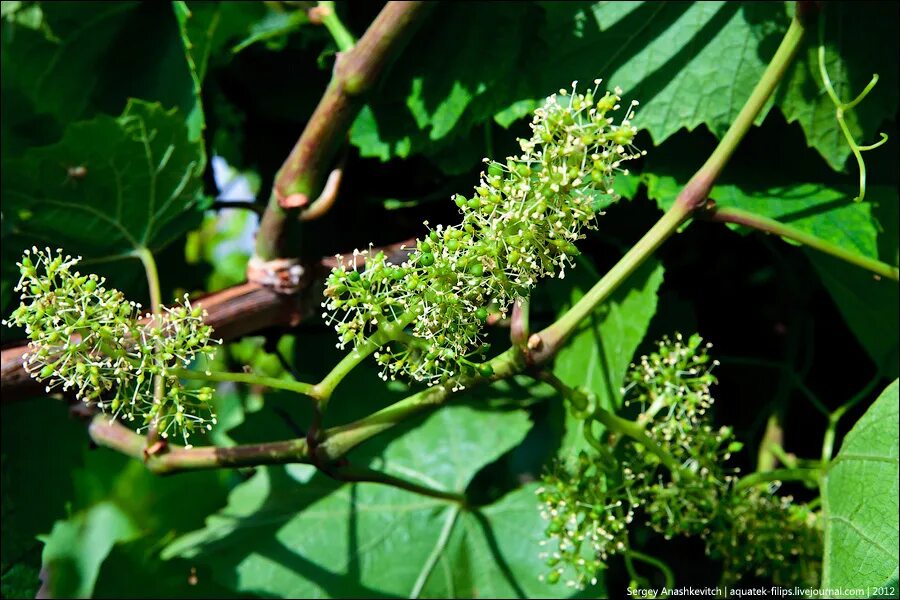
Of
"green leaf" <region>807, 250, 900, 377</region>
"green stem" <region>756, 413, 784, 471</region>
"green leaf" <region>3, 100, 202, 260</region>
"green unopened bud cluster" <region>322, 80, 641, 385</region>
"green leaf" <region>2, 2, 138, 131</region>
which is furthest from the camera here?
"green leaf" <region>2, 2, 138, 131</region>

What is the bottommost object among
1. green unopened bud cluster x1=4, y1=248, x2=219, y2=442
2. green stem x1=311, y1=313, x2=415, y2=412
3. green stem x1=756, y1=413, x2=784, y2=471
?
green stem x1=756, y1=413, x2=784, y2=471

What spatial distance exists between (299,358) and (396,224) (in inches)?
12.3

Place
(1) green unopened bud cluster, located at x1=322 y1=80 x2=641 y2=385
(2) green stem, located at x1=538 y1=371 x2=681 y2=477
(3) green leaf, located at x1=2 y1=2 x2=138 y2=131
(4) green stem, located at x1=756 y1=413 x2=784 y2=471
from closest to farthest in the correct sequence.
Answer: (1) green unopened bud cluster, located at x1=322 y1=80 x2=641 y2=385
(2) green stem, located at x1=538 y1=371 x2=681 y2=477
(4) green stem, located at x1=756 y1=413 x2=784 y2=471
(3) green leaf, located at x1=2 y1=2 x2=138 y2=131

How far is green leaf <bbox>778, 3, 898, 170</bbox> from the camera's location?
1.34m

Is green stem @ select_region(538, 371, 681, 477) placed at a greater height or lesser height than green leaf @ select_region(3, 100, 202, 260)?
lesser

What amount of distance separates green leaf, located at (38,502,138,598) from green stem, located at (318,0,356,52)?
3.75 ft

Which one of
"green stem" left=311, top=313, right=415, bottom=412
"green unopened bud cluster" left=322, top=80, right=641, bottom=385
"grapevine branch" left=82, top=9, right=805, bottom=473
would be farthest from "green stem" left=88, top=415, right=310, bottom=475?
"green unopened bud cluster" left=322, top=80, right=641, bottom=385

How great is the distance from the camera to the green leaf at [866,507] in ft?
3.69

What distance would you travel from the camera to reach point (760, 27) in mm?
1375

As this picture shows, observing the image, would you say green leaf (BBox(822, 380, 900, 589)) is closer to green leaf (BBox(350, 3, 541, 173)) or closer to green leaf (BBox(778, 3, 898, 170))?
green leaf (BBox(778, 3, 898, 170))

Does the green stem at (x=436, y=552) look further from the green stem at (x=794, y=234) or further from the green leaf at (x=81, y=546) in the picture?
the green stem at (x=794, y=234)

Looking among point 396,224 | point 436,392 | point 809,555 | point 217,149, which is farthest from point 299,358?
point 809,555

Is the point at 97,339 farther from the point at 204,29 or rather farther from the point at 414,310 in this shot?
the point at 204,29

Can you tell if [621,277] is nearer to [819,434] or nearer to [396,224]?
[396,224]
